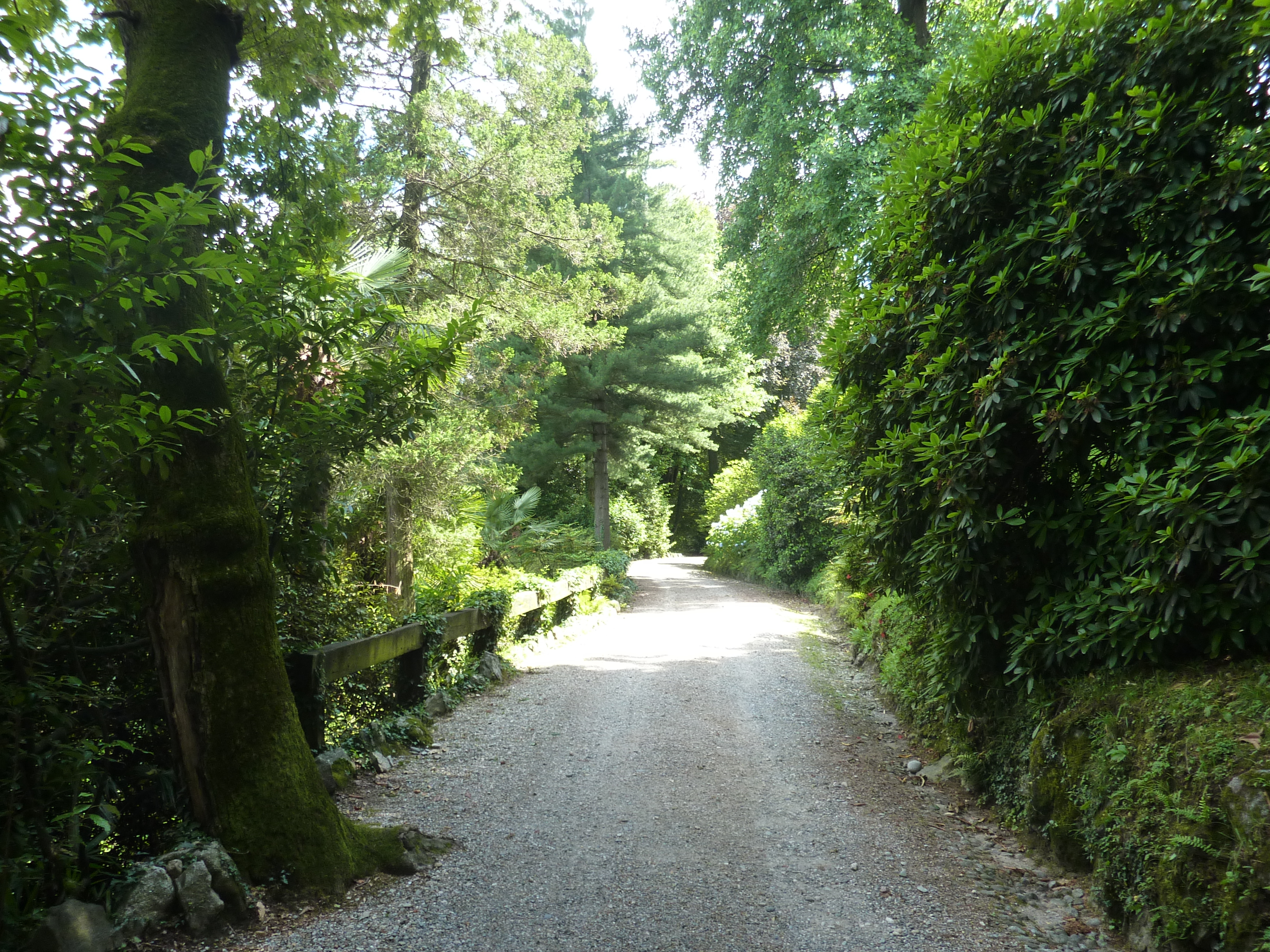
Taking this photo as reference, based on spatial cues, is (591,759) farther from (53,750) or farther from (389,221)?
(389,221)

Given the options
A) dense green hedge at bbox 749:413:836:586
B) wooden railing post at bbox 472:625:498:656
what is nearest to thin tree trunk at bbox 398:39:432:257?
wooden railing post at bbox 472:625:498:656

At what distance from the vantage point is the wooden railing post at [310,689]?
15.7 feet

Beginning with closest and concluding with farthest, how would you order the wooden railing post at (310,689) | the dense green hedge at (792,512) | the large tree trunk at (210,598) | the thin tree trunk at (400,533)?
the large tree trunk at (210,598)
the wooden railing post at (310,689)
the thin tree trunk at (400,533)
the dense green hedge at (792,512)

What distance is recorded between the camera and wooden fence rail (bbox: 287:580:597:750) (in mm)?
4836

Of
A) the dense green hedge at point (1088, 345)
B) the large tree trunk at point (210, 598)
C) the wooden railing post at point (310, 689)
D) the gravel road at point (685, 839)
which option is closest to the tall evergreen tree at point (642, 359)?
the gravel road at point (685, 839)

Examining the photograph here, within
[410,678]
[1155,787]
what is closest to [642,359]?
[410,678]

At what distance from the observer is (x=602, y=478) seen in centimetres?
2219

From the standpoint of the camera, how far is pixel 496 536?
1456cm

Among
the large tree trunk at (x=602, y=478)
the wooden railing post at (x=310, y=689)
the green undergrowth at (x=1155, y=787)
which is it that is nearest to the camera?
the green undergrowth at (x=1155, y=787)

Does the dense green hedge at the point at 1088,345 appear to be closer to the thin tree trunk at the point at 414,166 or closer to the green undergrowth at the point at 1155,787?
the green undergrowth at the point at 1155,787

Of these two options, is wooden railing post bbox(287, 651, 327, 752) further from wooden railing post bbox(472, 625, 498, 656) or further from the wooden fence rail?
wooden railing post bbox(472, 625, 498, 656)

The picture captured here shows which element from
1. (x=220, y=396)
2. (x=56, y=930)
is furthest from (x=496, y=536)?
(x=56, y=930)

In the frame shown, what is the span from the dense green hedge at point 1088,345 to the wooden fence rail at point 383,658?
12.7 ft

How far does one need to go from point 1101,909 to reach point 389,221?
10.9 metres
